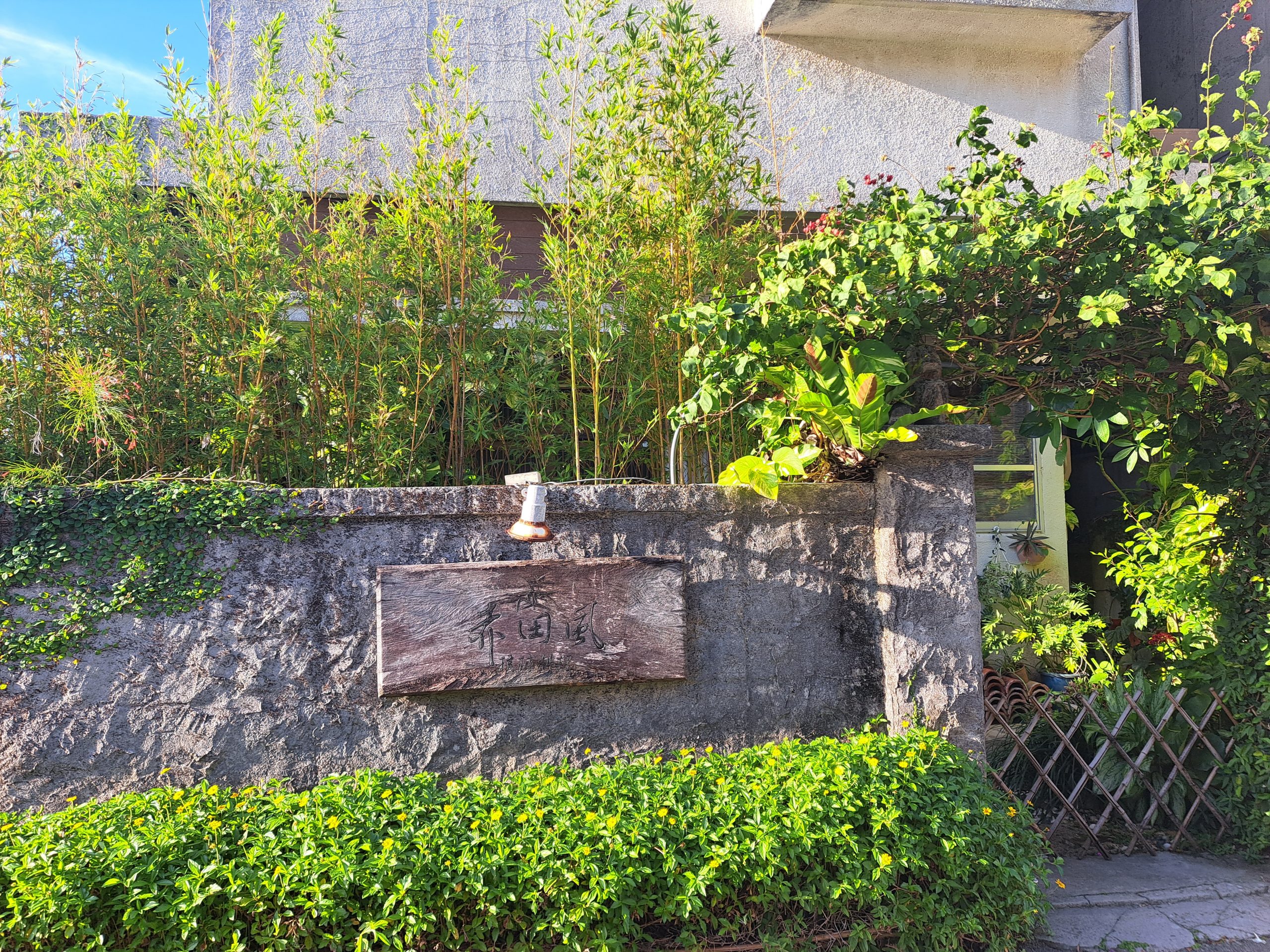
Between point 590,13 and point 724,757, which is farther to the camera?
point 590,13

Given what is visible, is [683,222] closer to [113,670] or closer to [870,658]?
[870,658]

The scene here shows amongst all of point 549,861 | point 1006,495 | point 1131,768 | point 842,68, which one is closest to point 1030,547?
point 1006,495

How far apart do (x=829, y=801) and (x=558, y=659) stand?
1173 millimetres

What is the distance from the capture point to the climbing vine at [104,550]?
323cm

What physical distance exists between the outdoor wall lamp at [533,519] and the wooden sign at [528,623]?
10.4 inches

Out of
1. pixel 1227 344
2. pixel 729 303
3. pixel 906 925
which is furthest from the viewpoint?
pixel 1227 344

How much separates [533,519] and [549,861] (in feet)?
3.93

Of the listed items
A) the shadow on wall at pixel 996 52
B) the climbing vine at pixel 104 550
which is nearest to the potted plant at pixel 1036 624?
the shadow on wall at pixel 996 52

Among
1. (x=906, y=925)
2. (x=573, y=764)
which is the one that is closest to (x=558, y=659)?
(x=573, y=764)

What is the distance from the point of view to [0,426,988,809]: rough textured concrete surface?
3.28 metres

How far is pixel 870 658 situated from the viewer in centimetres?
376

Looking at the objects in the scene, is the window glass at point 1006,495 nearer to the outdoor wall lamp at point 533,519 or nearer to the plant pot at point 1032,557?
the plant pot at point 1032,557

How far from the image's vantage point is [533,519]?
3.29 m

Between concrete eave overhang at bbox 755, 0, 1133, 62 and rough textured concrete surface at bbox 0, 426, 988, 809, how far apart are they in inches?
176
